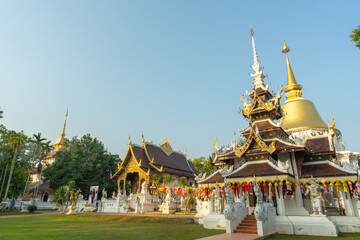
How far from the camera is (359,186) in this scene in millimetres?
10602

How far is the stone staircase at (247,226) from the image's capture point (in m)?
9.95

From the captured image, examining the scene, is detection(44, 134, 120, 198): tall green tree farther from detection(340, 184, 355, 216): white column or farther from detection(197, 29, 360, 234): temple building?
detection(340, 184, 355, 216): white column

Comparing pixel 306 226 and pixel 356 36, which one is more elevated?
pixel 356 36

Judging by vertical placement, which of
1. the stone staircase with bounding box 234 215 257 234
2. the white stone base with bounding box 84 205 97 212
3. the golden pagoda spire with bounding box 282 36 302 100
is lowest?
the white stone base with bounding box 84 205 97 212

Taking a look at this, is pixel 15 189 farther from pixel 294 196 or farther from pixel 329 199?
pixel 329 199

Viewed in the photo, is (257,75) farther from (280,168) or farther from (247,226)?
(247,226)

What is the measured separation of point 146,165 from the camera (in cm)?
2828

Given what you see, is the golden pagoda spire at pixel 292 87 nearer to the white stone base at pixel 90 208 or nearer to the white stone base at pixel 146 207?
the white stone base at pixel 146 207

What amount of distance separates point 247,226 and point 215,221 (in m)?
2.00

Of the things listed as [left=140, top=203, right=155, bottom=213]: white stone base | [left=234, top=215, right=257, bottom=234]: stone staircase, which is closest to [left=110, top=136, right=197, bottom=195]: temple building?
[left=140, top=203, right=155, bottom=213]: white stone base

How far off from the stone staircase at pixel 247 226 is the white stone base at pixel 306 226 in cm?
116

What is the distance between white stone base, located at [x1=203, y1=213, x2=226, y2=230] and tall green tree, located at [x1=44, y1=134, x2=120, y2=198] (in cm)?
2213

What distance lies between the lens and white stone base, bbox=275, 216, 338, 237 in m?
9.62

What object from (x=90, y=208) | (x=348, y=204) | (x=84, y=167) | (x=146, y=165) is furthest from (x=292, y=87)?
(x=84, y=167)
